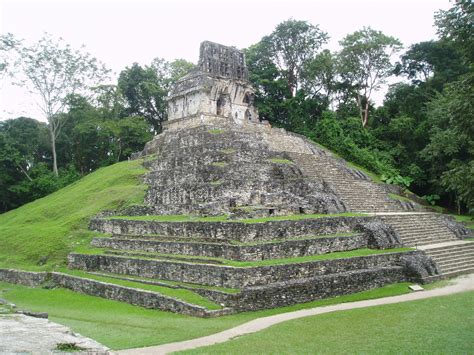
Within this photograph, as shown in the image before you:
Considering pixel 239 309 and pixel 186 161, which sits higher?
pixel 186 161

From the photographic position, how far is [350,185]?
2491 centimetres

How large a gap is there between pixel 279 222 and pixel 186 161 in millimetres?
8953

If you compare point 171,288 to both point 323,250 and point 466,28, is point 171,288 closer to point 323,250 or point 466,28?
point 323,250

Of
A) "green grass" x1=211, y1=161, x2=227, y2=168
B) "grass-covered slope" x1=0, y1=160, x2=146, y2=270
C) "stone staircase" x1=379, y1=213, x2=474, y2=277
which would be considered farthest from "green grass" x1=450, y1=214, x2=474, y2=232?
"grass-covered slope" x1=0, y1=160, x2=146, y2=270

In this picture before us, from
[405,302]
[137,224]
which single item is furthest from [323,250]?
[137,224]

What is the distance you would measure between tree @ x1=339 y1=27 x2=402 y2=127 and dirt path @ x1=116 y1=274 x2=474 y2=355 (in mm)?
27427

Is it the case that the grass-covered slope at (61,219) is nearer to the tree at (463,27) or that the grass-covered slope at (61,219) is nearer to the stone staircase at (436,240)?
the stone staircase at (436,240)

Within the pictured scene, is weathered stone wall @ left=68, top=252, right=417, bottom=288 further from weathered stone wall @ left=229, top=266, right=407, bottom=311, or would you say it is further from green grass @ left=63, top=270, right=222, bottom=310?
green grass @ left=63, top=270, right=222, bottom=310

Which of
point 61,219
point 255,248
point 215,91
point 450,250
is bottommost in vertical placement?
point 450,250

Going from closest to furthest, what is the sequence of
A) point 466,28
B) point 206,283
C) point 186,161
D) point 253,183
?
1. point 466,28
2. point 206,283
3. point 253,183
4. point 186,161

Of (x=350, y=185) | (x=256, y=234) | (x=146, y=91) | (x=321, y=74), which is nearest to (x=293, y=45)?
(x=321, y=74)

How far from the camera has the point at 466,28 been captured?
8977mm

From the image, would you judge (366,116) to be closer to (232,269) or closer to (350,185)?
(350,185)

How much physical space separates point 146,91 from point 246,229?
33554 millimetres
